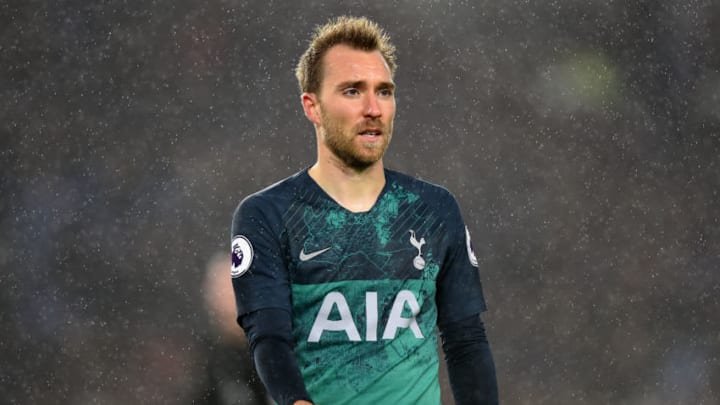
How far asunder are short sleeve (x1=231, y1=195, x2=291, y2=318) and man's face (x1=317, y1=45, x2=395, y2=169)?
0.25 m

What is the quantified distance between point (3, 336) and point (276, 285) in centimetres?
239

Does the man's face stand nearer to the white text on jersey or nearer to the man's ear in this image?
the man's ear

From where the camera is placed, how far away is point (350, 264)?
238cm

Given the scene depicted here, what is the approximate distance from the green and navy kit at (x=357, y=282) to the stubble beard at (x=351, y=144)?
13cm

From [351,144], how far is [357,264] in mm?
307

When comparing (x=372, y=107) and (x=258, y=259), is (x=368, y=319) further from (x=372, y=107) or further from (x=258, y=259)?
(x=372, y=107)

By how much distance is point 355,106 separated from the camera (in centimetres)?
235

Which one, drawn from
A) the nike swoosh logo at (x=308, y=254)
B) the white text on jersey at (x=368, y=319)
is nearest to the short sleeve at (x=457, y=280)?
the white text on jersey at (x=368, y=319)

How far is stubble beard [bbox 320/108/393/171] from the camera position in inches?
92.7

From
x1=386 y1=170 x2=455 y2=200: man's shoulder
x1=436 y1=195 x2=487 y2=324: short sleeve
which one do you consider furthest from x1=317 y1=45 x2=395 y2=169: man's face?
x1=436 y1=195 x2=487 y2=324: short sleeve

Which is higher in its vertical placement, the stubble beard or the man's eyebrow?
the man's eyebrow

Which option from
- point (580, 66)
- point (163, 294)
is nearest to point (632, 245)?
point (580, 66)

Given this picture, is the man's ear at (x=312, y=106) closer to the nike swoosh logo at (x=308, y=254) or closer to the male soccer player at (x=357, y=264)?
the male soccer player at (x=357, y=264)

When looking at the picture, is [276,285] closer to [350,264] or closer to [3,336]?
[350,264]
